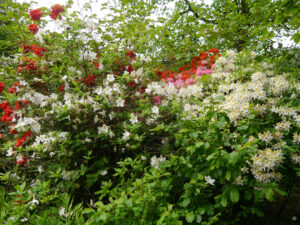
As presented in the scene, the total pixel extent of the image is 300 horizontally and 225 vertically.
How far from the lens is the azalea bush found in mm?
1655

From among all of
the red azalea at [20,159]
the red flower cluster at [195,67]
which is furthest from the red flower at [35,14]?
the red flower cluster at [195,67]

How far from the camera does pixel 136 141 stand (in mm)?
2467

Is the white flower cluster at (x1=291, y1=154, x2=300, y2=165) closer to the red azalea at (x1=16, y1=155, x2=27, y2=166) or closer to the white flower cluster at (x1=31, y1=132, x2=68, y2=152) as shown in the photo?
the white flower cluster at (x1=31, y1=132, x2=68, y2=152)

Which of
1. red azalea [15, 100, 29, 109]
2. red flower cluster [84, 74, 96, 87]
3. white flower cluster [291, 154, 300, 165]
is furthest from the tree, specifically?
white flower cluster [291, 154, 300, 165]

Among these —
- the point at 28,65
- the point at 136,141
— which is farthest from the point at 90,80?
the point at 136,141

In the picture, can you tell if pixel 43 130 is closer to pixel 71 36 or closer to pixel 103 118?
pixel 103 118

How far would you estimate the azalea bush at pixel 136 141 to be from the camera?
166 centimetres

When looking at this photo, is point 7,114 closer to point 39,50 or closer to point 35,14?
point 39,50

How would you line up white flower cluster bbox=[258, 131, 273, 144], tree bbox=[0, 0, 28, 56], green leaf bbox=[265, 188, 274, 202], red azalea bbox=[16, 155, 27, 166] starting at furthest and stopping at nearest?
tree bbox=[0, 0, 28, 56]
red azalea bbox=[16, 155, 27, 166]
white flower cluster bbox=[258, 131, 273, 144]
green leaf bbox=[265, 188, 274, 202]

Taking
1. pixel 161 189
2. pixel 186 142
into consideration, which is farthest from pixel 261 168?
pixel 161 189

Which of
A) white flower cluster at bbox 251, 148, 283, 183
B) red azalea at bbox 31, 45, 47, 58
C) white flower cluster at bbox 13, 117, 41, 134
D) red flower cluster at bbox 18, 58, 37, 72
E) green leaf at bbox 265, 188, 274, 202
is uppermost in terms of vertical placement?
red azalea at bbox 31, 45, 47, 58

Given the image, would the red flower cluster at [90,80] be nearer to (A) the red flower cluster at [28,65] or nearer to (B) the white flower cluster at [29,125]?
(A) the red flower cluster at [28,65]

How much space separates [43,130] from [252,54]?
3.31 meters

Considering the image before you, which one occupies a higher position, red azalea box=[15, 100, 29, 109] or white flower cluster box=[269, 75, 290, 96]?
red azalea box=[15, 100, 29, 109]
